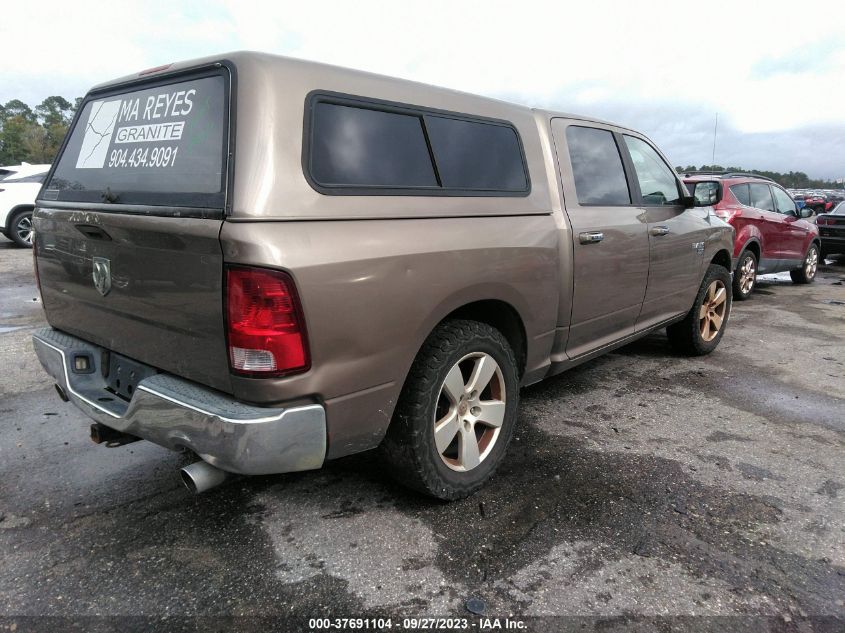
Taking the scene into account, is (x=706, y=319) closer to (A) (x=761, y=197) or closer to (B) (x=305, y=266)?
(B) (x=305, y=266)

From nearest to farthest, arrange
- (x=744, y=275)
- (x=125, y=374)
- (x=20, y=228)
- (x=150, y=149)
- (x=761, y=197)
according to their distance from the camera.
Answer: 1. (x=150, y=149)
2. (x=125, y=374)
3. (x=744, y=275)
4. (x=761, y=197)
5. (x=20, y=228)

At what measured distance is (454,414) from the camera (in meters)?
2.68

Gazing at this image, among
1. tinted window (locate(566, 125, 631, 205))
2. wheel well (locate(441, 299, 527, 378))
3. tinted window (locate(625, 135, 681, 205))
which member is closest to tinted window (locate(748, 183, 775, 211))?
tinted window (locate(625, 135, 681, 205))

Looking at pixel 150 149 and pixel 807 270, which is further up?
pixel 150 149

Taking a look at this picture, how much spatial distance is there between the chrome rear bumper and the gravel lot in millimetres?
498

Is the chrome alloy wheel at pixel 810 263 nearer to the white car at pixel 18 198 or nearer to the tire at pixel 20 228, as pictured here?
the white car at pixel 18 198

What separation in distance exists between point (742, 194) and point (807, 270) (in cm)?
293

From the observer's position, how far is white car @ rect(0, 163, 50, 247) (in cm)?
1091

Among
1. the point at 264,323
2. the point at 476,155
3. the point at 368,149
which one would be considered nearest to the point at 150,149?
the point at 368,149

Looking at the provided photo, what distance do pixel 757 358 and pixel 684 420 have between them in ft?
6.66

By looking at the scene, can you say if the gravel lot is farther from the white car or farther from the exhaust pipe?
the white car

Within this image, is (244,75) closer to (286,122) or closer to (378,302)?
(286,122)

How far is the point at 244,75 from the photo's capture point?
2.09m

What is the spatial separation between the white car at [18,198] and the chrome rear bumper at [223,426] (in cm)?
1073
